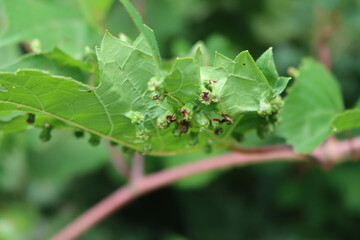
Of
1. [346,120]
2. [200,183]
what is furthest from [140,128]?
[200,183]

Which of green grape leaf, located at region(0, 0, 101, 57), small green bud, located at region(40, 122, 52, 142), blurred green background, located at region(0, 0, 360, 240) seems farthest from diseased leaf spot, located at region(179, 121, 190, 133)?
blurred green background, located at region(0, 0, 360, 240)

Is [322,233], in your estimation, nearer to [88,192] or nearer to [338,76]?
[338,76]

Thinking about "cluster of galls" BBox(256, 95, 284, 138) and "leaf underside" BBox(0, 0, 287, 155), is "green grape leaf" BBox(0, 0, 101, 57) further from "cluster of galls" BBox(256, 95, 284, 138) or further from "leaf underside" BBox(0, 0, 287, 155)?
"cluster of galls" BBox(256, 95, 284, 138)

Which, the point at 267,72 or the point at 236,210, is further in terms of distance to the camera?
the point at 236,210

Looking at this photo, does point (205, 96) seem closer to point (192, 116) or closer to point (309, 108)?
point (192, 116)

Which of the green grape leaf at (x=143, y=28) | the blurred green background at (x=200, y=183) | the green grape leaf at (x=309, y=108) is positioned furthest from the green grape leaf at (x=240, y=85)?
the blurred green background at (x=200, y=183)

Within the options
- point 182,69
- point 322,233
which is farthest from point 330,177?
point 182,69
